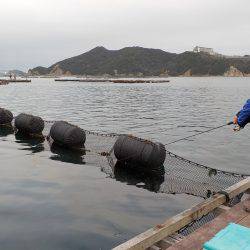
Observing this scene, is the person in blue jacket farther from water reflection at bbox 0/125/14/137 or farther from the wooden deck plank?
water reflection at bbox 0/125/14/137

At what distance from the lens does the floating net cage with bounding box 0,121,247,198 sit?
1583cm

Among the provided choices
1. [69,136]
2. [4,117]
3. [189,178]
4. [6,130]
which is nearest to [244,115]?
[189,178]

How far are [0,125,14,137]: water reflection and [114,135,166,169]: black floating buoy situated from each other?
13288 mm

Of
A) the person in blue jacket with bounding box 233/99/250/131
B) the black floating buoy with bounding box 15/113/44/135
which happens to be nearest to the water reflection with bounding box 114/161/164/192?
the person in blue jacket with bounding box 233/99/250/131

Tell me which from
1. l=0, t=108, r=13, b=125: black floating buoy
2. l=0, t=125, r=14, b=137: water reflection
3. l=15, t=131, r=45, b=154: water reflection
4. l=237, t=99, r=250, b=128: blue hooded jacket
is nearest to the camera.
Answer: l=237, t=99, r=250, b=128: blue hooded jacket

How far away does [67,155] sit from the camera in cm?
2145

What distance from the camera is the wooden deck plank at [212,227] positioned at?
7.27 meters

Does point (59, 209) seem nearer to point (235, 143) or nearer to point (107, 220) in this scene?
point (107, 220)

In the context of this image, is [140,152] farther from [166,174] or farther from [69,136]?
[69,136]

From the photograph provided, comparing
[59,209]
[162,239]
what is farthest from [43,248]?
[162,239]

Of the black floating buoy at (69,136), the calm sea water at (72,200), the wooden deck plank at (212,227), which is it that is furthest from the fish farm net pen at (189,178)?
the wooden deck plank at (212,227)

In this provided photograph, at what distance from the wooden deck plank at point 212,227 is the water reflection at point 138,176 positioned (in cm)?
665

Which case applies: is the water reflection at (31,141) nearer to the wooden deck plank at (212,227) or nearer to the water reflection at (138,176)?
the water reflection at (138,176)

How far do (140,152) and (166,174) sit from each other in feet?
5.51
